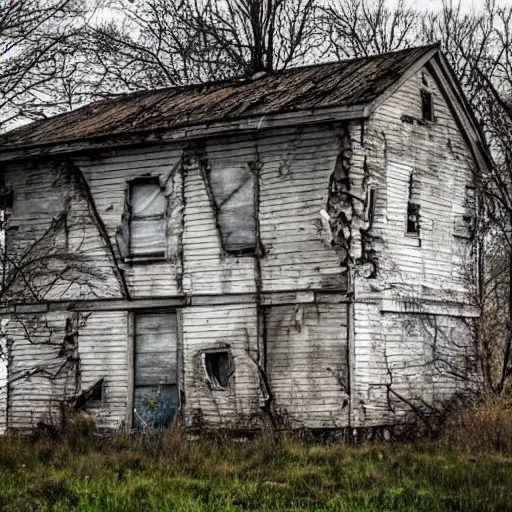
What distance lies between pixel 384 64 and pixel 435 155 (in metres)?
1.92

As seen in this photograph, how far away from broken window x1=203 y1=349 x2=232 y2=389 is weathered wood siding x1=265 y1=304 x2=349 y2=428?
2.68ft

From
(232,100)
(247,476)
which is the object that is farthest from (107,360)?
(247,476)

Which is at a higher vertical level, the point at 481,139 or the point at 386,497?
the point at 481,139

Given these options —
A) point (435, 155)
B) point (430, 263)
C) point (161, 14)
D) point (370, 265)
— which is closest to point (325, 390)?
point (370, 265)

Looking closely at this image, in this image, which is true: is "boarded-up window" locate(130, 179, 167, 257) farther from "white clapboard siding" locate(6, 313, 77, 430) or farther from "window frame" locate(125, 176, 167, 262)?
"white clapboard siding" locate(6, 313, 77, 430)

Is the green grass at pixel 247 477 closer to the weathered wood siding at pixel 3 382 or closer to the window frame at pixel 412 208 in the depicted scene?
the weathered wood siding at pixel 3 382

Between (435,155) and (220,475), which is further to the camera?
(435,155)

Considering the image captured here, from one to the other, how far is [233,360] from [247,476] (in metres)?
4.72

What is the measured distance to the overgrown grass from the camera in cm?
1260

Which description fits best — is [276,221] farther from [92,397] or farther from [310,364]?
[92,397]

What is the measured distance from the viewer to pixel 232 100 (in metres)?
20.8

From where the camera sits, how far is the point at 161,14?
33594 millimetres

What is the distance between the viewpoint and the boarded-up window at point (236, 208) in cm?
1942

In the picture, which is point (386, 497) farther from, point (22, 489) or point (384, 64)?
point (384, 64)
